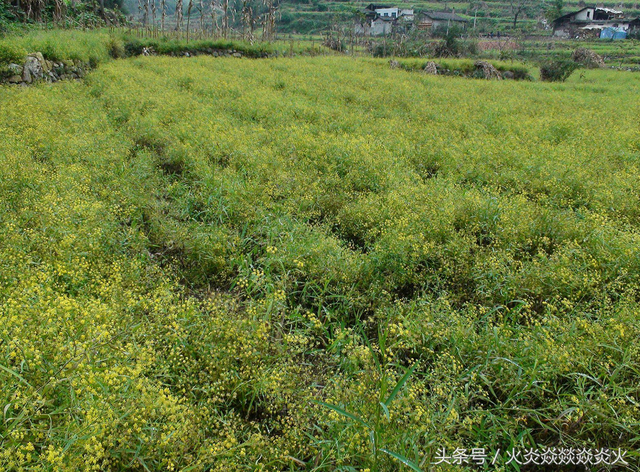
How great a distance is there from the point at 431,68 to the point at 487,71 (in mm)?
3178

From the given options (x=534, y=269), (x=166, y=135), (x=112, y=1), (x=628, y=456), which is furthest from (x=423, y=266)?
(x=112, y=1)

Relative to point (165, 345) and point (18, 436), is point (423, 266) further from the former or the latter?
point (18, 436)

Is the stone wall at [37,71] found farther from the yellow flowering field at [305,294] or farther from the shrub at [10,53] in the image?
the yellow flowering field at [305,294]

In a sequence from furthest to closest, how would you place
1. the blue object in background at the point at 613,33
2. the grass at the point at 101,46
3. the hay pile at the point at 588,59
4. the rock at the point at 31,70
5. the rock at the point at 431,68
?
the blue object in background at the point at 613,33
the hay pile at the point at 588,59
the rock at the point at 431,68
the grass at the point at 101,46
the rock at the point at 31,70

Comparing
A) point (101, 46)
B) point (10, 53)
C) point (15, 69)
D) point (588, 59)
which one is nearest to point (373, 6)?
point (588, 59)

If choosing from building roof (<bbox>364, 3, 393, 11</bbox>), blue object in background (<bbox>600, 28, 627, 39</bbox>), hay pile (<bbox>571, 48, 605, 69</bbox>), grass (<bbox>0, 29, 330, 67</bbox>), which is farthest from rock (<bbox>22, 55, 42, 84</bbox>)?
building roof (<bbox>364, 3, 393, 11</bbox>)

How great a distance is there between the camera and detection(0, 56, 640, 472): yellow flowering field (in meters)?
2.53

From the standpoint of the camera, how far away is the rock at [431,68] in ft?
74.7

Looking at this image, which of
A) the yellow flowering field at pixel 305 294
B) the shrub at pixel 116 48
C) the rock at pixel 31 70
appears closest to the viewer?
the yellow flowering field at pixel 305 294

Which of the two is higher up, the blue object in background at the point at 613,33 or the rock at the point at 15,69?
the blue object in background at the point at 613,33

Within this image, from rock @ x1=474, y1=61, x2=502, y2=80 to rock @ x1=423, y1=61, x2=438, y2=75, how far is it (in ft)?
8.34

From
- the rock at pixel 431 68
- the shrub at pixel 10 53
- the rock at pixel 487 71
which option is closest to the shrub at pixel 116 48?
the shrub at pixel 10 53

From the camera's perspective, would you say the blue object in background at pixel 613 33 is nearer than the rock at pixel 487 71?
No

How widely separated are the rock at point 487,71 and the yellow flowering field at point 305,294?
49.5ft
